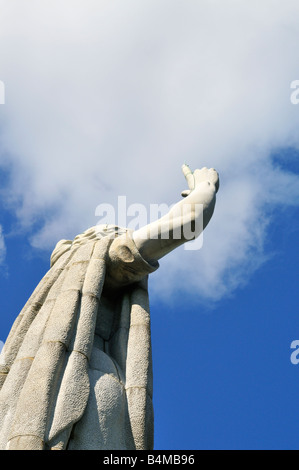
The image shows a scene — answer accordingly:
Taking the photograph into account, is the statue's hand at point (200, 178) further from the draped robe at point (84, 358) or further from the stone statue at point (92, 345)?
the draped robe at point (84, 358)

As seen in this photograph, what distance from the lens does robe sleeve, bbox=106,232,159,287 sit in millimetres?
8258

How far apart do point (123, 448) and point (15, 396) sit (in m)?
1.26

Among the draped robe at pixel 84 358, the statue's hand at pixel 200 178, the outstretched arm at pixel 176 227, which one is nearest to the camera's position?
the draped robe at pixel 84 358

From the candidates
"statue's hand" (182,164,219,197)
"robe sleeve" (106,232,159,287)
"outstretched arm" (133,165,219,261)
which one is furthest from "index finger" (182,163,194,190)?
"robe sleeve" (106,232,159,287)

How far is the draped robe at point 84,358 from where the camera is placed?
6.50 m

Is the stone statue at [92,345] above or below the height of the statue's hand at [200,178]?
below

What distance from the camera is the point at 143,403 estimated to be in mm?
7168

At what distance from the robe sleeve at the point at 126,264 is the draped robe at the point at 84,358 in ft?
0.04

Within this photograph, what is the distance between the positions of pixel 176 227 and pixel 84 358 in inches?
82.3

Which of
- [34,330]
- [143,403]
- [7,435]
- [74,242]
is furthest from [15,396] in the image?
[74,242]

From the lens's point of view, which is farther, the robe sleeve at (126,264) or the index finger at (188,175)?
the index finger at (188,175)

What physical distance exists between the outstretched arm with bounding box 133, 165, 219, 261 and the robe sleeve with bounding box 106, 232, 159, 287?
0.09 meters

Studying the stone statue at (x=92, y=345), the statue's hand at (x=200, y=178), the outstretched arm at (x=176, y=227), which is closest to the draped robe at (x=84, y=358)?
the stone statue at (x=92, y=345)
